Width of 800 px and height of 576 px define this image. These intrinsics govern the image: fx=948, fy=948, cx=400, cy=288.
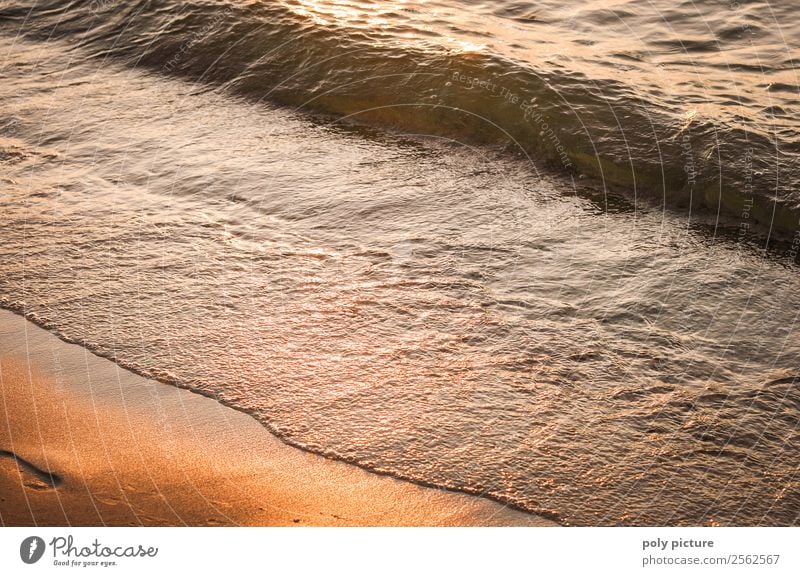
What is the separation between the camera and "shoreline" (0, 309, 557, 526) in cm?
340

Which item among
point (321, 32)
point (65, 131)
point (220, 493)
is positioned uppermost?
point (321, 32)

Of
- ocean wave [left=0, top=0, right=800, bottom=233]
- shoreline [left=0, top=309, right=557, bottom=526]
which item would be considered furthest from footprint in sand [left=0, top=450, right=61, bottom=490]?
ocean wave [left=0, top=0, right=800, bottom=233]

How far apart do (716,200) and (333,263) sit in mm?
2526

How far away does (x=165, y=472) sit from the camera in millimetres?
3633

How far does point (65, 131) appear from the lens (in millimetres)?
7066

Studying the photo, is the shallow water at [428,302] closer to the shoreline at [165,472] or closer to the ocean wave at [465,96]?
the shoreline at [165,472]

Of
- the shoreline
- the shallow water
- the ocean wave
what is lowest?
the shoreline

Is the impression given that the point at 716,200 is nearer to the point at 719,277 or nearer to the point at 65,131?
the point at 719,277


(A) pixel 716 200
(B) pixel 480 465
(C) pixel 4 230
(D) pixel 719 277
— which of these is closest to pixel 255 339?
(B) pixel 480 465

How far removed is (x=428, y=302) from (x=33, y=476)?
6.73ft

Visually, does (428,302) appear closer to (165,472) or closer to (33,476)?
(165,472)

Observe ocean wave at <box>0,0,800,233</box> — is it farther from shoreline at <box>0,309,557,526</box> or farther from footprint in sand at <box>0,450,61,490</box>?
footprint in sand at <box>0,450,61,490</box>

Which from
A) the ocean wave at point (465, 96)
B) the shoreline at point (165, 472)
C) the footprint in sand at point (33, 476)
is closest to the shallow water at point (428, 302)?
the shoreline at point (165, 472)

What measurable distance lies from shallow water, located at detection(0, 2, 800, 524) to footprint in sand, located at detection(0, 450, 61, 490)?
771 millimetres
